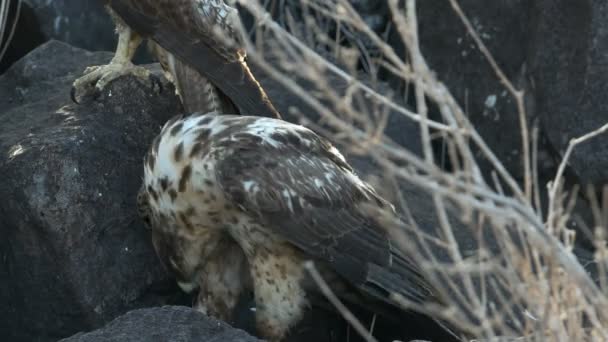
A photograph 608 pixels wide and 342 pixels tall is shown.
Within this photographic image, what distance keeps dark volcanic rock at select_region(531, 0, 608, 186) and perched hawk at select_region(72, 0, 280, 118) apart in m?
1.37

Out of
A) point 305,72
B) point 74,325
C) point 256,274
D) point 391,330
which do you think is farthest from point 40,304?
point 305,72

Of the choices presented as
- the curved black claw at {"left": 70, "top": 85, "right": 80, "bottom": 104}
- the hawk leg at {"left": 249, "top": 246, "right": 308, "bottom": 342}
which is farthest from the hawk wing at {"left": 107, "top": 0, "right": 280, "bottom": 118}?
the hawk leg at {"left": 249, "top": 246, "right": 308, "bottom": 342}

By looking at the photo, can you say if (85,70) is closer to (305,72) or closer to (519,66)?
(519,66)

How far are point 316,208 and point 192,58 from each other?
3.88ft

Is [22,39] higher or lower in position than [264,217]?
lower

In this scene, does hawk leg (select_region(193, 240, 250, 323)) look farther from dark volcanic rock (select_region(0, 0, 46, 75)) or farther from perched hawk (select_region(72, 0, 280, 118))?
dark volcanic rock (select_region(0, 0, 46, 75))

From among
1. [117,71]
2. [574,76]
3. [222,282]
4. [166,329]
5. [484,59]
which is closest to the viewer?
[166,329]

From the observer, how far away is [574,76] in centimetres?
635

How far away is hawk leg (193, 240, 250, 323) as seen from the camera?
17.2 feet

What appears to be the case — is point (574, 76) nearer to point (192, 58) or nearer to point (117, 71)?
point (192, 58)

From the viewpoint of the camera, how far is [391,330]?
17.4 ft

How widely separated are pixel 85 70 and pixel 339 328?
1791 mm

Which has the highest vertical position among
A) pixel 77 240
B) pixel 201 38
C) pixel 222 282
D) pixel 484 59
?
pixel 201 38

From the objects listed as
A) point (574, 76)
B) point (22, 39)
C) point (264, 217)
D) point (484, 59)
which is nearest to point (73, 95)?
point (264, 217)
